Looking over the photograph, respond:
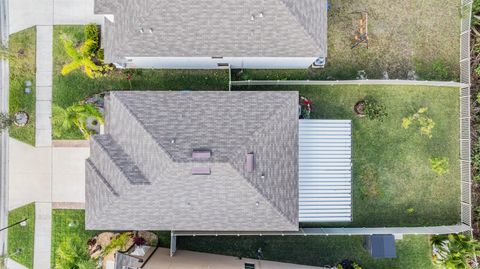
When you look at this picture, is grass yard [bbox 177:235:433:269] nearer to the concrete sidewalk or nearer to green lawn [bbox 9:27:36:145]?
the concrete sidewalk

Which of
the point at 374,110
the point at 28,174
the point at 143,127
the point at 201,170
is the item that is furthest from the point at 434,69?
the point at 28,174

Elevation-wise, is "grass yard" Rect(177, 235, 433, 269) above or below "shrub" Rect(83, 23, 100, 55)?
below

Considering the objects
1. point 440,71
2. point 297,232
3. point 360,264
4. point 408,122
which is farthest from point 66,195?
point 440,71

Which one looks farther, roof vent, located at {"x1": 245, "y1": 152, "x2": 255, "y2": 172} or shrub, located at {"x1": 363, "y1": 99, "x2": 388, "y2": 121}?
shrub, located at {"x1": 363, "y1": 99, "x2": 388, "y2": 121}

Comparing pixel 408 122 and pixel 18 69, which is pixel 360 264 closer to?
pixel 408 122

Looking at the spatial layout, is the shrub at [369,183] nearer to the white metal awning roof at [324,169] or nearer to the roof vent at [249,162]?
the white metal awning roof at [324,169]

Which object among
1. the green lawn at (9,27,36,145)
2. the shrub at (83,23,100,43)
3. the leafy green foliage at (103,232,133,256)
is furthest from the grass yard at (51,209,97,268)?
the shrub at (83,23,100,43)

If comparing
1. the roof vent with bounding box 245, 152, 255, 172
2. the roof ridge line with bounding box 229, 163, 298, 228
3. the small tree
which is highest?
the small tree
